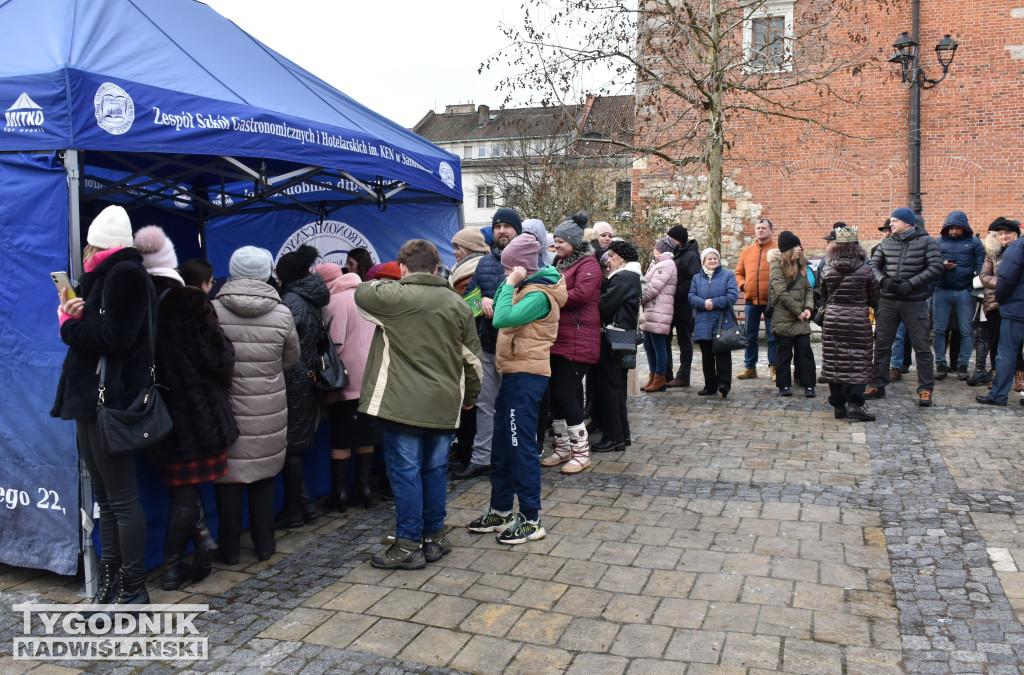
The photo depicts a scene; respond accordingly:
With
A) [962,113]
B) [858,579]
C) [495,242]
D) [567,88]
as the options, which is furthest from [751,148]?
[858,579]

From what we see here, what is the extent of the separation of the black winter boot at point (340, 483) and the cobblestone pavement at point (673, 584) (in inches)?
4.4

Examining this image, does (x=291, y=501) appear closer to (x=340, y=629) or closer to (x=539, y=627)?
(x=340, y=629)

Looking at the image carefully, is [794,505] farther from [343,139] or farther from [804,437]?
A: [343,139]

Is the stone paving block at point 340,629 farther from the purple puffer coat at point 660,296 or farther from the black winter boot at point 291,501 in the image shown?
the purple puffer coat at point 660,296

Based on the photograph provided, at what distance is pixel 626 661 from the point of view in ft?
10.8

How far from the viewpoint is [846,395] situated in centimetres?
779

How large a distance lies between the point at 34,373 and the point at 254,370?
3.48 ft

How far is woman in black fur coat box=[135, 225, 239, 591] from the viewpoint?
400 cm

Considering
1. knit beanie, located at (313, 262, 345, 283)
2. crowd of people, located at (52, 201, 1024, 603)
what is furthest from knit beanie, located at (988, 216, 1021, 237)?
knit beanie, located at (313, 262, 345, 283)

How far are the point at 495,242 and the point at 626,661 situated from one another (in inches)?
131

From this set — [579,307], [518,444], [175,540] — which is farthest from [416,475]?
[579,307]

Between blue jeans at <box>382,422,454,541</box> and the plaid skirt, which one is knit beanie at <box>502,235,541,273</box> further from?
the plaid skirt

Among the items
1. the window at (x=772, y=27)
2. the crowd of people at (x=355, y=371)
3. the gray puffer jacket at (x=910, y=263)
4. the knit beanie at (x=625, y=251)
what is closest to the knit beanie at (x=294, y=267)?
the crowd of people at (x=355, y=371)

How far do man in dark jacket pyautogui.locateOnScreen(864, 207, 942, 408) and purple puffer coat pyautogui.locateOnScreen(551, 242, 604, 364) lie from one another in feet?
11.8
